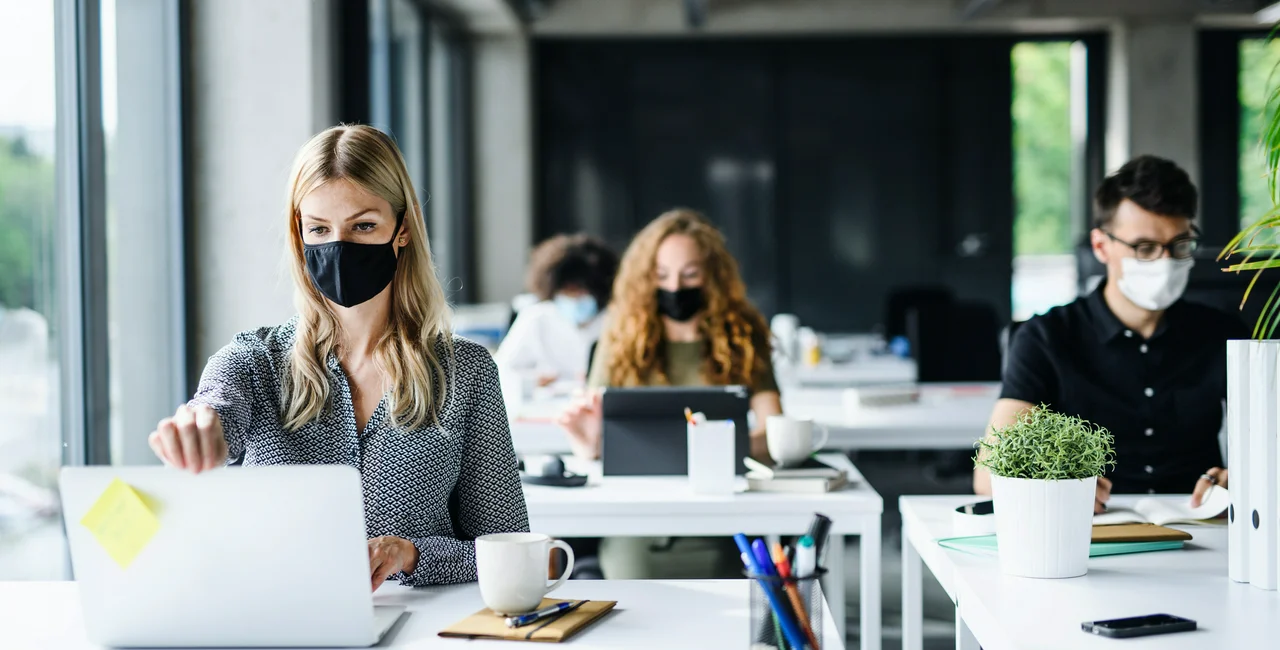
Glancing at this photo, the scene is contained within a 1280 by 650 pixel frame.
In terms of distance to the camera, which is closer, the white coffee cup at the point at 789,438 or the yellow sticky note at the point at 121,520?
the yellow sticky note at the point at 121,520

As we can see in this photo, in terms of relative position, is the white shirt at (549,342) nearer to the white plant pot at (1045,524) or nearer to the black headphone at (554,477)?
the black headphone at (554,477)

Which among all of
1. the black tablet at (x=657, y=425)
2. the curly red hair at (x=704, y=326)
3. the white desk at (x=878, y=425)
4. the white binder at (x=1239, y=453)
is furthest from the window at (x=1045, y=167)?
the white binder at (x=1239, y=453)

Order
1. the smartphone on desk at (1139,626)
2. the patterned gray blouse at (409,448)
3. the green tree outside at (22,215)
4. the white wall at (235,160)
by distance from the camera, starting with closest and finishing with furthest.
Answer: the smartphone on desk at (1139,626) → the patterned gray blouse at (409,448) → the green tree outside at (22,215) → the white wall at (235,160)

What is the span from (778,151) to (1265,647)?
7.48 meters

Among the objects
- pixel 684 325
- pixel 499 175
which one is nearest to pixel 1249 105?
pixel 499 175

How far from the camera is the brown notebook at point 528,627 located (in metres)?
1.37

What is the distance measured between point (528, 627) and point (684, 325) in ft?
6.03

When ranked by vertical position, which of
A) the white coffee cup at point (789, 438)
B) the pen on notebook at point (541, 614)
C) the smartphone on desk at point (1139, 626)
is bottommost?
the smartphone on desk at point (1139, 626)

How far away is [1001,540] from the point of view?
162 centimetres

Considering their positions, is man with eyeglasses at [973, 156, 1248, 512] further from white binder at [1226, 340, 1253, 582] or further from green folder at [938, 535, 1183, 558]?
white binder at [1226, 340, 1253, 582]

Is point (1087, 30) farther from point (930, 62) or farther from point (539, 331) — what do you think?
point (539, 331)

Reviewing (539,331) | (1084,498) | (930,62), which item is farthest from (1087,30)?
(1084,498)

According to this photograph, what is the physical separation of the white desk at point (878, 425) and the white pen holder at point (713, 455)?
36.2 inches

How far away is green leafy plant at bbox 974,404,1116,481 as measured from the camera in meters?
1.57
